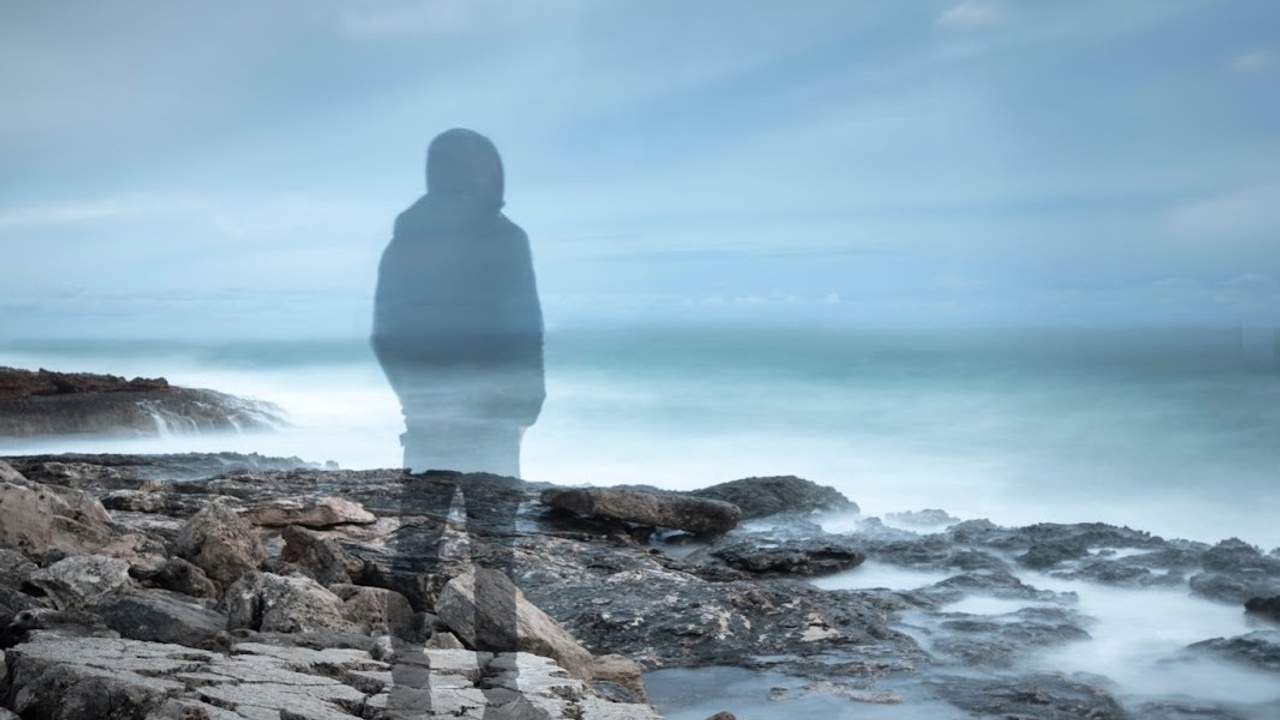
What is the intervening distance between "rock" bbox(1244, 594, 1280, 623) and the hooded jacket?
660 centimetres

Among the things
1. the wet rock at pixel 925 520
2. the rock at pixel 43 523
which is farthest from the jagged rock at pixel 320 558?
the wet rock at pixel 925 520

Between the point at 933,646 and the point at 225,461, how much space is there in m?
9.16

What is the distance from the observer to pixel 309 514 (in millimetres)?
8969

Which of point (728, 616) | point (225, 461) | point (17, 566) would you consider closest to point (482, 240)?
point (17, 566)

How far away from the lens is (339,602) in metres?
5.66

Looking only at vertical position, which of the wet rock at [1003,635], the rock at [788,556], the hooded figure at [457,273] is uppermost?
the hooded figure at [457,273]

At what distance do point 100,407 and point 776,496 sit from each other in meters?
10.2

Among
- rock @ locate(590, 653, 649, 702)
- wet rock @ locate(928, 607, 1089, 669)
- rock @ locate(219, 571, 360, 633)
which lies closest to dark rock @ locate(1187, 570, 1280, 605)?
wet rock @ locate(928, 607, 1089, 669)

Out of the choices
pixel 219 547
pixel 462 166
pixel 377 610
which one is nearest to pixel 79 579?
pixel 219 547

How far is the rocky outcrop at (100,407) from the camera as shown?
51.3ft

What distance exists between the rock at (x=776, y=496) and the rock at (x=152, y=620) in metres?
7.48

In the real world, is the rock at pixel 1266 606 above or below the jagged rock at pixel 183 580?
above

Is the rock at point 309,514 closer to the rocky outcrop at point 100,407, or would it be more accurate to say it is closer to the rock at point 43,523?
the rock at point 43,523

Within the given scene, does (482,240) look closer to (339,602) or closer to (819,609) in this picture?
(339,602)
